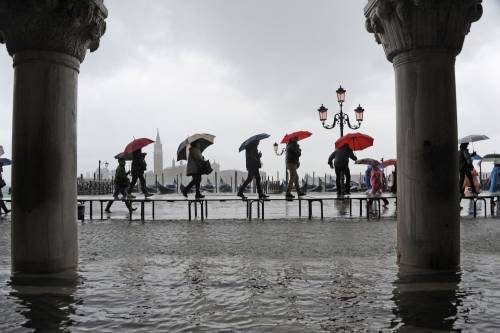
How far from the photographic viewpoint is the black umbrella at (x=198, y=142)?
13875mm

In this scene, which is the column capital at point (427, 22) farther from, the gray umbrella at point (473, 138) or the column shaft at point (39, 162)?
the gray umbrella at point (473, 138)

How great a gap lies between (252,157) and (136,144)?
3.34 meters

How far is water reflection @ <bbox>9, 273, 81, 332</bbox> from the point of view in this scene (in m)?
3.62

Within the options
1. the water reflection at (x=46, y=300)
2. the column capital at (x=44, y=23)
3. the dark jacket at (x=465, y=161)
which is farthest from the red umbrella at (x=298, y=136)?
the water reflection at (x=46, y=300)

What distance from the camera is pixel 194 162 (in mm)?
13594

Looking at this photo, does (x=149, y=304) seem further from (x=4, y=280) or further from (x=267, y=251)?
(x=267, y=251)

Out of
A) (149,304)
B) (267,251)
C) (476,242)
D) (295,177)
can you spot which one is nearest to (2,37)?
(149,304)

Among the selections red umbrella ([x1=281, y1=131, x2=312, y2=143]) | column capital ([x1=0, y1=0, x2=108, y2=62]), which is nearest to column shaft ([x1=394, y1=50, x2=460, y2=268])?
column capital ([x1=0, y1=0, x2=108, y2=62])

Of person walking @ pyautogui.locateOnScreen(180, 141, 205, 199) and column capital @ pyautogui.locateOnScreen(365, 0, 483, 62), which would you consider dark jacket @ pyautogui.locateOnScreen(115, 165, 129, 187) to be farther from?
column capital @ pyautogui.locateOnScreen(365, 0, 483, 62)

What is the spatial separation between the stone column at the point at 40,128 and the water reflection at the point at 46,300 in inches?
15.0

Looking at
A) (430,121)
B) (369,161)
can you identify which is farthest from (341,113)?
(430,121)

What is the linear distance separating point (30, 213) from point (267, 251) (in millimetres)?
3045

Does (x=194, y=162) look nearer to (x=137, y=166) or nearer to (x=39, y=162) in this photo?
(x=137, y=166)

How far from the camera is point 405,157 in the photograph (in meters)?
5.79
